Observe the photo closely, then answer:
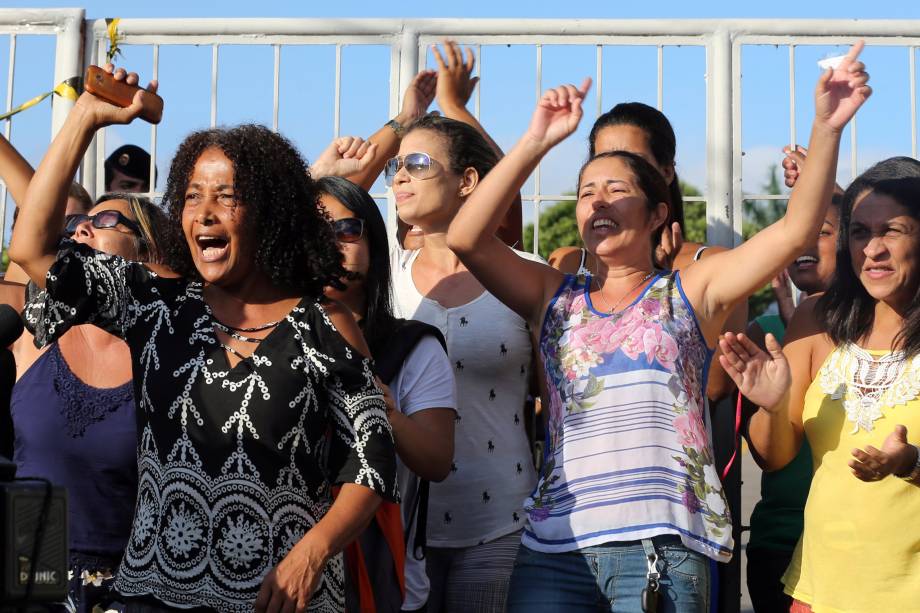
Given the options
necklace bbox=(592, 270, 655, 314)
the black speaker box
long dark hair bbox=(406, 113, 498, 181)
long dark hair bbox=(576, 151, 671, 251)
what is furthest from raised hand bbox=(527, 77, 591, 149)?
the black speaker box

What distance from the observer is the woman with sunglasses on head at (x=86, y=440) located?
148 inches

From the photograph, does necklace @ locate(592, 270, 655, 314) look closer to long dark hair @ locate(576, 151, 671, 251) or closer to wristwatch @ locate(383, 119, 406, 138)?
long dark hair @ locate(576, 151, 671, 251)

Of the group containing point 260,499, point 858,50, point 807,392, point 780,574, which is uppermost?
point 858,50

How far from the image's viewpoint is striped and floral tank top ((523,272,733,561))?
3.32 metres

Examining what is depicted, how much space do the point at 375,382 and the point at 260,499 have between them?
42cm

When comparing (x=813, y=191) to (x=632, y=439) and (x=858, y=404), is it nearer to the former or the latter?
(x=858, y=404)

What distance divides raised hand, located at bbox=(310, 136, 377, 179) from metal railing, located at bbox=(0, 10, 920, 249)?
1.02 ft

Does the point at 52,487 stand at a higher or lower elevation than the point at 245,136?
lower

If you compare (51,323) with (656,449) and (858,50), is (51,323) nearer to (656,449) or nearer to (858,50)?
(656,449)

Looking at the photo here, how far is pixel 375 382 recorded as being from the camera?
3.19m

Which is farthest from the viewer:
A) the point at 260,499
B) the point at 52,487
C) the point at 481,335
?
the point at 481,335

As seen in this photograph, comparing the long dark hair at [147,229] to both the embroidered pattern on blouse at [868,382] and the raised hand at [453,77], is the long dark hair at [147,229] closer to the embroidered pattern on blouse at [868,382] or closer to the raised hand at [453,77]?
the raised hand at [453,77]

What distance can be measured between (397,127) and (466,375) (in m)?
1.29

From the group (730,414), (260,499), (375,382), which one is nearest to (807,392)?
(730,414)
